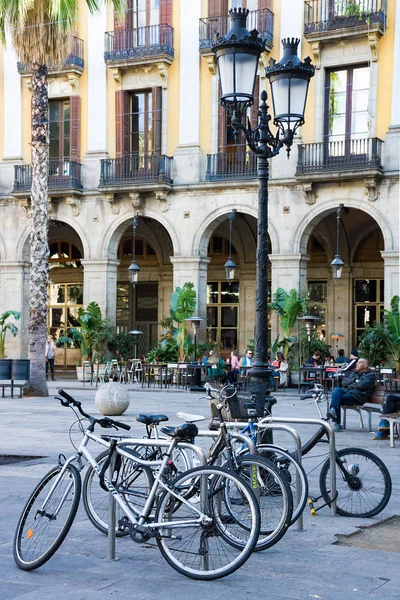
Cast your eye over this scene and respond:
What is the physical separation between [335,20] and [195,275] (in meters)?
9.33

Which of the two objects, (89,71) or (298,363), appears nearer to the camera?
(298,363)

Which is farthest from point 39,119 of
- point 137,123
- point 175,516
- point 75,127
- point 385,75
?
point 175,516

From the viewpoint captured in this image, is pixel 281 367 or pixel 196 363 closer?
pixel 281 367

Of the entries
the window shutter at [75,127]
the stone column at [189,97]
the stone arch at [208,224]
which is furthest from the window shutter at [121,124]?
the stone arch at [208,224]

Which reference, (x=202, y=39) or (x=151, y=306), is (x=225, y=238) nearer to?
(x=151, y=306)

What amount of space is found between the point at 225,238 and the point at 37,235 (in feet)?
43.7

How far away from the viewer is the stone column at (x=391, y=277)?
27.0 meters

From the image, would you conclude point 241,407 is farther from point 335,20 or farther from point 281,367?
point 335,20

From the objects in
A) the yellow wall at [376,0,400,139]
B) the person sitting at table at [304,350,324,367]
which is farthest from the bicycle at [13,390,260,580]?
the yellow wall at [376,0,400,139]

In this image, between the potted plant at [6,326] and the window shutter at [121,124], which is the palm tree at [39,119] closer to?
the window shutter at [121,124]

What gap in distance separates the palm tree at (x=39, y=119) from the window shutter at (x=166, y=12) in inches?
329

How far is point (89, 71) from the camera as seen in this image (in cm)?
3206

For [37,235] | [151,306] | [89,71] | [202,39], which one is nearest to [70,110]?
[89,71]

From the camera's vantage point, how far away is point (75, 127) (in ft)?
105
